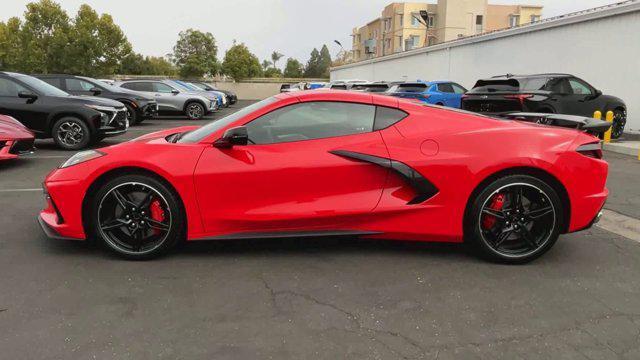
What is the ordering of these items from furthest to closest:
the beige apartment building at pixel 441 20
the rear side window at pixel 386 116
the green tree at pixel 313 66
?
the green tree at pixel 313 66, the beige apartment building at pixel 441 20, the rear side window at pixel 386 116

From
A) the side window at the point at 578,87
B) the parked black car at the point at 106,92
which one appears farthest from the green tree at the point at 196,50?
the side window at the point at 578,87

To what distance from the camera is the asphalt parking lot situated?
8.64 feet

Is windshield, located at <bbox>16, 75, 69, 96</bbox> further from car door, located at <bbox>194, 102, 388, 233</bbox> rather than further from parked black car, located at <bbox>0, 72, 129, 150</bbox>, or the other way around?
car door, located at <bbox>194, 102, 388, 233</bbox>

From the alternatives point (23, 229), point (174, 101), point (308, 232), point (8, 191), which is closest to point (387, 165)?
point (308, 232)

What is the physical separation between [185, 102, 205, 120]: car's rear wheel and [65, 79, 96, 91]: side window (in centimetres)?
573

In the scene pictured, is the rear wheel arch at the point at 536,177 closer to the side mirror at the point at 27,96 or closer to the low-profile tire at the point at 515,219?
the low-profile tire at the point at 515,219

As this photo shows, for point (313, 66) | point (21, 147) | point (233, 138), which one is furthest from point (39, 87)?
point (313, 66)

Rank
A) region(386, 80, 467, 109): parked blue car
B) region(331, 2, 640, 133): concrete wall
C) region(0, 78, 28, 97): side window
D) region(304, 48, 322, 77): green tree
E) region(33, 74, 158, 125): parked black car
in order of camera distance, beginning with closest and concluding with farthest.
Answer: region(0, 78, 28, 97): side window
region(331, 2, 640, 133): concrete wall
region(33, 74, 158, 125): parked black car
region(386, 80, 467, 109): parked blue car
region(304, 48, 322, 77): green tree

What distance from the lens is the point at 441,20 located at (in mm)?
65062

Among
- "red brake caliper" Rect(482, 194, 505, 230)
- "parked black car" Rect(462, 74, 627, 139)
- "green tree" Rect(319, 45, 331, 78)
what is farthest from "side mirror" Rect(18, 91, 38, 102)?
"green tree" Rect(319, 45, 331, 78)

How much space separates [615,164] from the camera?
29.3 feet

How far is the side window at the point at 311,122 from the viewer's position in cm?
384

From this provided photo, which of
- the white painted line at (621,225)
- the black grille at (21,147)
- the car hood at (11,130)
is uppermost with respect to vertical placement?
the car hood at (11,130)

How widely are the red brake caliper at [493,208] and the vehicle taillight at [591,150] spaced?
707 mm
